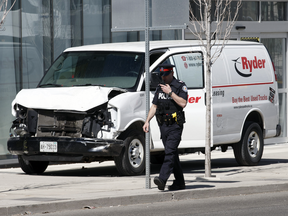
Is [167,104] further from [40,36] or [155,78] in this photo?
[40,36]

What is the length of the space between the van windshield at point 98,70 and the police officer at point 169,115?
8.09 ft

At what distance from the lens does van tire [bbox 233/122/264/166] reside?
13.0m

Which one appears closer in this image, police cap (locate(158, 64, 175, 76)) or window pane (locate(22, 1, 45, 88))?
police cap (locate(158, 64, 175, 76))

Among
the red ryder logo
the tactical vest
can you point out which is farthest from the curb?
the red ryder logo

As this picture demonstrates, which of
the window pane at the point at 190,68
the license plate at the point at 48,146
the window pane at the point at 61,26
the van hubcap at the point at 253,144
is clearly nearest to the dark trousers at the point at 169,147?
the license plate at the point at 48,146

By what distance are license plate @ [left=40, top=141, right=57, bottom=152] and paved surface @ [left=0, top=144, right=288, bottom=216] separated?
52 centimetres

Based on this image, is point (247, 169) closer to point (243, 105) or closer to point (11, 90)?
point (243, 105)

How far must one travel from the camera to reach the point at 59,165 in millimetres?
14250

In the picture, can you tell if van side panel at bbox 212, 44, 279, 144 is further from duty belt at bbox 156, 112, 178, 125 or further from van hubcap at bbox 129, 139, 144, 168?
duty belt at bbox 156, 112, 178, 125

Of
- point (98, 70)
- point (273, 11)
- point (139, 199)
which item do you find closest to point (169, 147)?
point (139, 199)

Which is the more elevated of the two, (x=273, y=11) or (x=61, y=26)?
(x=273, y=11)

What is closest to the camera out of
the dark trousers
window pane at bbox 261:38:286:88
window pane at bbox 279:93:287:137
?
the dark trousers

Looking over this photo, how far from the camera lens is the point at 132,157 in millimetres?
10961

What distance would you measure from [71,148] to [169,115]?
245cm
